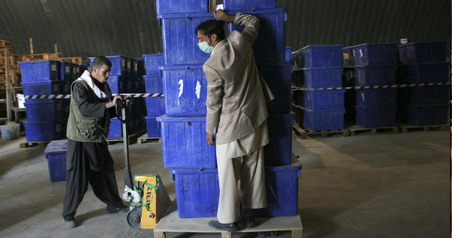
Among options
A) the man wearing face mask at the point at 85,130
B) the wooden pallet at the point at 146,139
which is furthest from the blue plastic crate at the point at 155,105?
the man wearing face mask at the point at 85,130

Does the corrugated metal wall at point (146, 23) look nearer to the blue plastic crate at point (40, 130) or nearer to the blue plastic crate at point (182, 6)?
the blue plastic crate at point (40, 130)

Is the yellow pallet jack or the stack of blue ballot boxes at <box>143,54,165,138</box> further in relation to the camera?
the stack of blue ballot boxes at <box>143,54,165,138</box>

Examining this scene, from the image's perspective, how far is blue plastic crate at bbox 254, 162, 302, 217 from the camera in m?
3.65

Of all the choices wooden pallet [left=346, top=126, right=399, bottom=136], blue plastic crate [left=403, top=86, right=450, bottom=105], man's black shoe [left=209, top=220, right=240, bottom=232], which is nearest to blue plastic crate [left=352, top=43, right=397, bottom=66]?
blue plastic crate [left=403, top=86, right=450, bottom=105]

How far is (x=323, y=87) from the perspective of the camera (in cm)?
868

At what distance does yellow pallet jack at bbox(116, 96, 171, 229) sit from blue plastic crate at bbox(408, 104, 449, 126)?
7253 millimetres

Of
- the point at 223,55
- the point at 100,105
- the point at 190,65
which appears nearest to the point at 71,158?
the point at 100,105

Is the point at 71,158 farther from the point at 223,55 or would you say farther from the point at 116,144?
the point at 116,144

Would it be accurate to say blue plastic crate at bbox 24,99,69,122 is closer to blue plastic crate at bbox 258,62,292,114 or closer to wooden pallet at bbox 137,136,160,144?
wooden pallet at bbox 137,136,160,144

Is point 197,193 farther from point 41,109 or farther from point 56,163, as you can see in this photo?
point 41,109

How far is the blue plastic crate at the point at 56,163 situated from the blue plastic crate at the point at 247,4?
3.87 m

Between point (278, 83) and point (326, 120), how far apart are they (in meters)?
5.67

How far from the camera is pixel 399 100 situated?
9656 mm

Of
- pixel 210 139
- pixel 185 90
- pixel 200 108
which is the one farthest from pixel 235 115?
pixel 185 90
